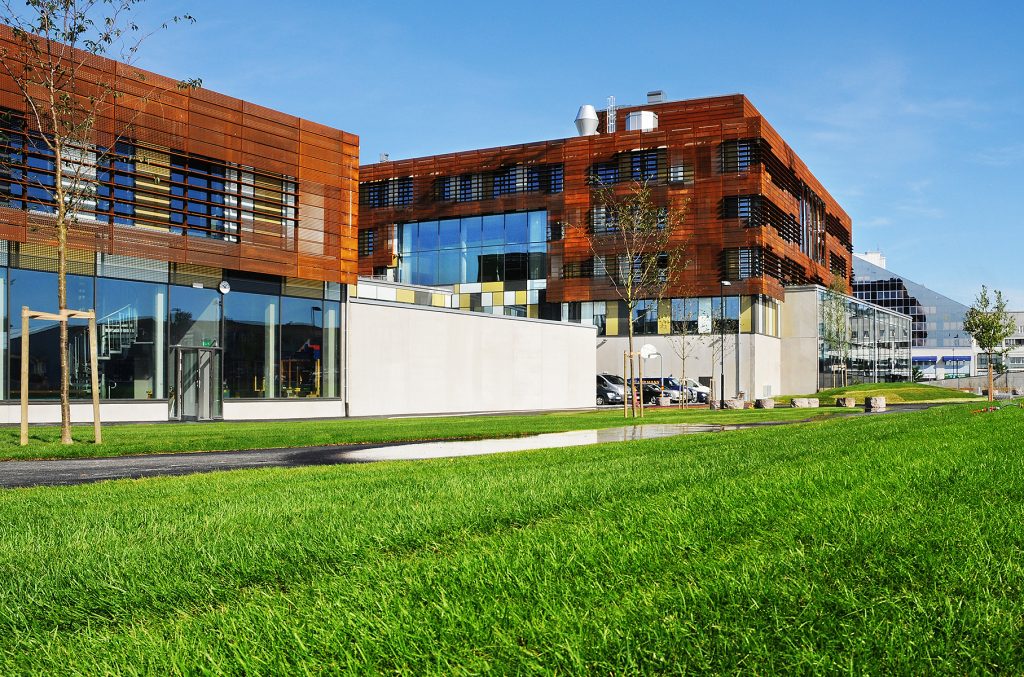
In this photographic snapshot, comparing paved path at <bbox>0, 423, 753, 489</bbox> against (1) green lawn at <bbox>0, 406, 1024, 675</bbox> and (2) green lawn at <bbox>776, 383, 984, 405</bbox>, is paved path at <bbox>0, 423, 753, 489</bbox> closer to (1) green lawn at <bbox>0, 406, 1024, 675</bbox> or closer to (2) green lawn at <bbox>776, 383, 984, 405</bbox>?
(1) green lawn at <bbox>0, 406, 1024, 675</bbox>

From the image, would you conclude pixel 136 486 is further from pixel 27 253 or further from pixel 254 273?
pixel 254 273

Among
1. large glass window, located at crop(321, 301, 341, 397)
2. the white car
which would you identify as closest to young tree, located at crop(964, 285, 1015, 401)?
the white car

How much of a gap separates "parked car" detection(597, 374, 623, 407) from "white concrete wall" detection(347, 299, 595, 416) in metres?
3.68

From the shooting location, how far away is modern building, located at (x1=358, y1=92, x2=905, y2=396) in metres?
62.6

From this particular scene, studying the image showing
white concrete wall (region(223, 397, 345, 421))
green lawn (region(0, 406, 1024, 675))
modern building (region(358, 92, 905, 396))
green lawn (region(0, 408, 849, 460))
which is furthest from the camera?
modern building (region(358, 92, 905, 396))

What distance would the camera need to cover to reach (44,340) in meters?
26.5

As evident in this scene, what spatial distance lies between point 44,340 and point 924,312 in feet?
591

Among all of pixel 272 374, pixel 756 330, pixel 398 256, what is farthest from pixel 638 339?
pixel 272 374

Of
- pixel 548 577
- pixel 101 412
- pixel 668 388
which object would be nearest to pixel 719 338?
pixel 668 388

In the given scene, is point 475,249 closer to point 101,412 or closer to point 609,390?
point 609,390

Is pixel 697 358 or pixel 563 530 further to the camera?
pixel 697 358

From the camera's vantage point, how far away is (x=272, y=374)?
3419 centimetres

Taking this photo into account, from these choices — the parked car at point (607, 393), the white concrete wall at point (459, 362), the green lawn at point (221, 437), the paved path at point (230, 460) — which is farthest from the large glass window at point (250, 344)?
the parked car at point (607, 393)

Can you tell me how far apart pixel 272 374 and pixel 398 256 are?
40.2m
